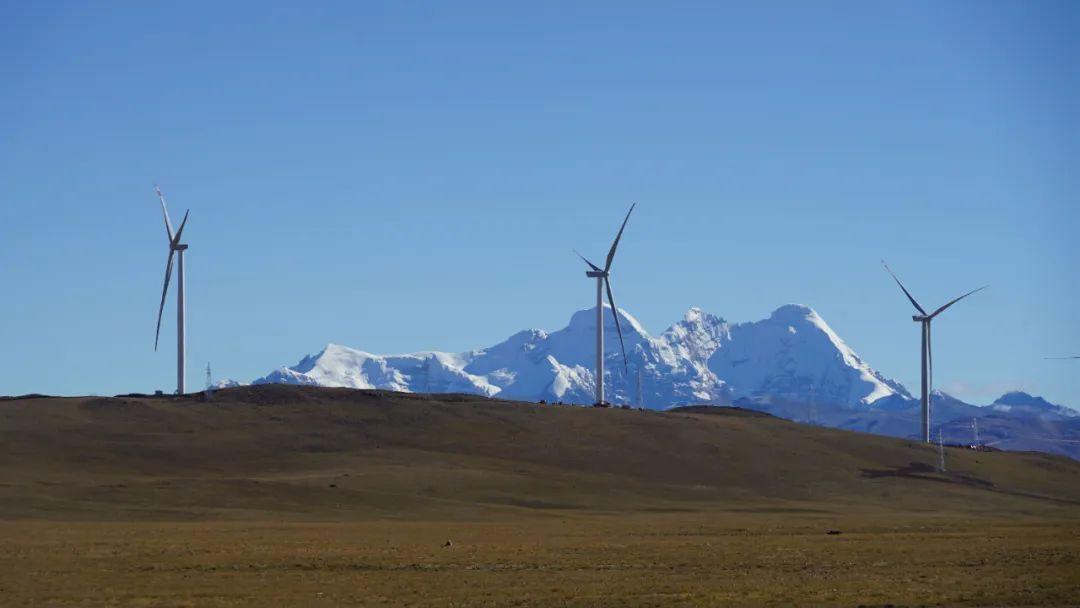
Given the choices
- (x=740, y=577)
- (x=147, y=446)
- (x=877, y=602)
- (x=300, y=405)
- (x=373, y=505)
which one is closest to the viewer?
(x=877, y=602)

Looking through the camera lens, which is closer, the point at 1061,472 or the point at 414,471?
the point at 414,471

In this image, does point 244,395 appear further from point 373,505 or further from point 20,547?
point 20,547

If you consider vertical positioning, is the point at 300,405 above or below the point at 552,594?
above

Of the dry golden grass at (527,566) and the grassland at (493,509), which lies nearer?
the dry golden grass at (527,566)

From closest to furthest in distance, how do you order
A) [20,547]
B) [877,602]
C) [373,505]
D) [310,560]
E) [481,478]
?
[877,602]
[310,560]
[20,547]
[373,505]
[481,478]

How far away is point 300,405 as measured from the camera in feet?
582

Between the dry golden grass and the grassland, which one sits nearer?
the dry golden grass

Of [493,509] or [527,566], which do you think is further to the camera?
[493,509]

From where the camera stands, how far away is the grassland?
60.2 meters

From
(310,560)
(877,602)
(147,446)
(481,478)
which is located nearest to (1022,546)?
(877,602)

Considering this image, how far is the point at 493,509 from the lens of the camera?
12612 centimetres

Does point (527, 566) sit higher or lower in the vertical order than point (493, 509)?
lower

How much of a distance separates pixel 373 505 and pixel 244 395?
62.1 metres

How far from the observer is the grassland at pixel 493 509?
197ft
